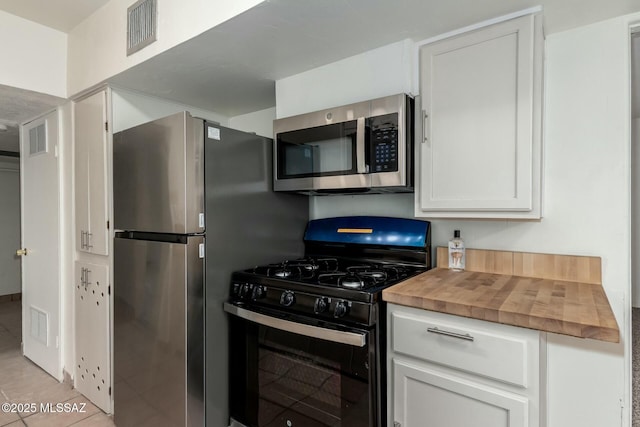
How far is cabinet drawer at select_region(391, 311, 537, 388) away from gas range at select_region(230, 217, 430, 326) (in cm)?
14

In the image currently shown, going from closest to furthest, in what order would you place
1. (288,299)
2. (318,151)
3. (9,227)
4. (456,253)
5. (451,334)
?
(451,334), (288,299), (456,253), (318,151), (9,227)

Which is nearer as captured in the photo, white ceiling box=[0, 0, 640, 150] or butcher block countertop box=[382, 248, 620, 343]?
butcher block countertop box=[382, 248, 620, 343]

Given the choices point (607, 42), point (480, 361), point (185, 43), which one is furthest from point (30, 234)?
point (607, 42)

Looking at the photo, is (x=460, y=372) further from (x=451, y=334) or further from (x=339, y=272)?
(x=339, y=272)

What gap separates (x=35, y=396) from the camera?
2369mm

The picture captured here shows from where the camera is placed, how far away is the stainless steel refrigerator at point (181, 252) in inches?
63.7

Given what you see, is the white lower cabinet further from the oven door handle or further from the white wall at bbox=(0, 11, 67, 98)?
the white wall at bbox=(0, 11, 67, 98)

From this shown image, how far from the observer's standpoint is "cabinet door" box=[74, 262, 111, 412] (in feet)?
7.07

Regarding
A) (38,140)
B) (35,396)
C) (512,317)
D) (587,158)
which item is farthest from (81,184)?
(587,158)

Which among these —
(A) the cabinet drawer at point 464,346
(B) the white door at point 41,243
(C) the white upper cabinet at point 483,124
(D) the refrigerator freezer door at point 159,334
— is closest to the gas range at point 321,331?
(A) the cabinet drawer at point 464,346

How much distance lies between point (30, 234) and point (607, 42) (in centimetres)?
400

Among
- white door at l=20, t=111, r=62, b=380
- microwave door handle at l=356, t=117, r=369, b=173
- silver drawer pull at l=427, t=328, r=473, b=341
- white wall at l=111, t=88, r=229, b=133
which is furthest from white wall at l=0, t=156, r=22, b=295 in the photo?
silver drawer pull at l=427, t=328, r=473, b=341

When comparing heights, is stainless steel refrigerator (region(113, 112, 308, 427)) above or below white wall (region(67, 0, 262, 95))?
below

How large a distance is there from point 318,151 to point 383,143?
1.30 ft
